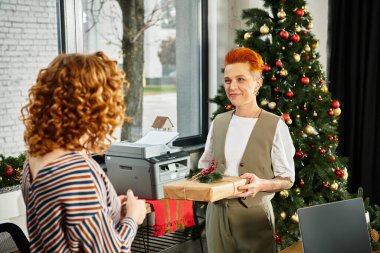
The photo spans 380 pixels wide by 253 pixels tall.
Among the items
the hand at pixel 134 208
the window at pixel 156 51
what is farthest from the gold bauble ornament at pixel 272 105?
the hand at pixel 134 208

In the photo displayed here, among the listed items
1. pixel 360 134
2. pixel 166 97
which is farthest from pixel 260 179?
pixel 360 134

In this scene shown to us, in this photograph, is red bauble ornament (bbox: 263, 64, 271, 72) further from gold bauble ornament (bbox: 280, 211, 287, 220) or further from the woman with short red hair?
the woman with short red hair

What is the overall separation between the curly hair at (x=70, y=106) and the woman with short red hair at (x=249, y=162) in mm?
1066

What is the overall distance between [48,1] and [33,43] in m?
0.29

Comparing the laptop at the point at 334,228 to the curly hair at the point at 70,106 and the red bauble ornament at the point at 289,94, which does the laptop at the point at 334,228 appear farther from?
the red bauble ornament at the point at 289,94

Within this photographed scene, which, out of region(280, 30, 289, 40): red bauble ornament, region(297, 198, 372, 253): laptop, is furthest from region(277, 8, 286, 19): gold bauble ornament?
region(297, 198, 372, 253): laptop

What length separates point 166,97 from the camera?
4203 millimetres

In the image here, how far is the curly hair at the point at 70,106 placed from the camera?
1.21m

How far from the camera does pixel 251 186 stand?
2.12m

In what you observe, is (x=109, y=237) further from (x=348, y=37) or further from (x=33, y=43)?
(x=348, y=37)

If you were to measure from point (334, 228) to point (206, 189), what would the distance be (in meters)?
0.54

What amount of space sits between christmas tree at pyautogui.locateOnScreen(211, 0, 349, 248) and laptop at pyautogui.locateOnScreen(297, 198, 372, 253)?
1519 millimetres

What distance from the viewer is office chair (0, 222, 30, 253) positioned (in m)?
1.62

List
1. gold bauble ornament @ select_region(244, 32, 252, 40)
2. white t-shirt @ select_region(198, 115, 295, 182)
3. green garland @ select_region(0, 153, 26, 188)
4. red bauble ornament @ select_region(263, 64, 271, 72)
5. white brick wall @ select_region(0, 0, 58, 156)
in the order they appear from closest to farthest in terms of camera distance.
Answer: white t-shirt @ select_region(198, 115, 295, 182), green garland @ select_region(0, 153, 26, 188), white brick wall @ select_region(0, 0, 58, 156), red bauble ornament @ select_region(263, 64, 271, 72), gold bauble ornament @ select_region(244, 32, 252, 40)
